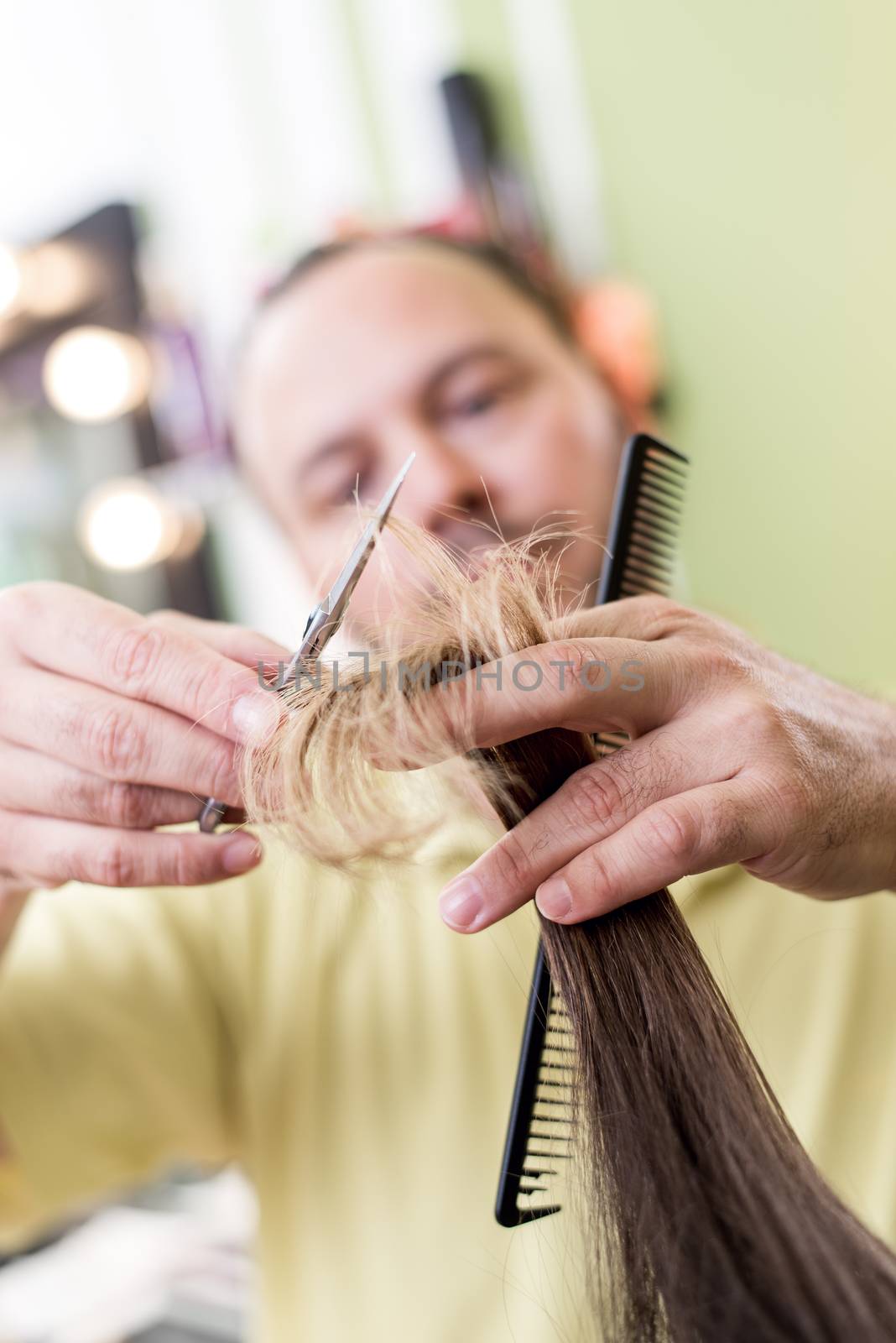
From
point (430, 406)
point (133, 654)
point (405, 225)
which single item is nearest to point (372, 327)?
point (430, 406)

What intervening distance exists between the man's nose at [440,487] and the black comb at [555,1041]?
43cm

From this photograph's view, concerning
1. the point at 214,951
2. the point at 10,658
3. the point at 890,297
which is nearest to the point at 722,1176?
the point at 10,658

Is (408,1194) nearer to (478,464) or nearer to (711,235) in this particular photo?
(478,464)

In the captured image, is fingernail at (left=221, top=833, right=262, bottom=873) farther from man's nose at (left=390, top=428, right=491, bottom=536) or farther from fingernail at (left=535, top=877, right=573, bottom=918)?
man's nose at (left=390, top=428, right=491, bottom=536)

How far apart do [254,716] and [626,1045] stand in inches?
10.2

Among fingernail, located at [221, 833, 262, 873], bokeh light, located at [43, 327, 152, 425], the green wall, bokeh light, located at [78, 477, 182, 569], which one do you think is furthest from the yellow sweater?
bokeh light, located at [43, 327, 152, 425]

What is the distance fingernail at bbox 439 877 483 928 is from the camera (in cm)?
48

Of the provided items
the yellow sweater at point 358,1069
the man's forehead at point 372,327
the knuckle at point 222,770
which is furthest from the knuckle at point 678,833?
the man's forehead at point 372,327

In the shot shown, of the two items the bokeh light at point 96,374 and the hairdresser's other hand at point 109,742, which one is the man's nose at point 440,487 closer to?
the hairdresser's other hand at point 109,742

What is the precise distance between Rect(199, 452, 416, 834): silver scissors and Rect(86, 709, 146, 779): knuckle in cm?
11

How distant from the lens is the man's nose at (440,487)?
3.34 ft

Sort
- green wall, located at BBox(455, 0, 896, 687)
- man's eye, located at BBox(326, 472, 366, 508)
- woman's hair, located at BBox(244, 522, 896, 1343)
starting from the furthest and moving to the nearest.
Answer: green wall, located at BBox(455, 0, 896, 687)
man's eye, located at BBox(326, 472, 366, 508)
woman's hair, located at BBox(244, 522, 896, 1343)

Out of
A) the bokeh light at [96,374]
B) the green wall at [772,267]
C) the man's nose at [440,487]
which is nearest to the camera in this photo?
the man's nose at [440,487]

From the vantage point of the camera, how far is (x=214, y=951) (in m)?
1.03
